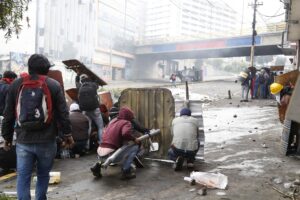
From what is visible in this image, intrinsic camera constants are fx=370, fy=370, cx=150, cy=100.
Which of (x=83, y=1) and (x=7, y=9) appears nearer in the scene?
(x=7, y=9)

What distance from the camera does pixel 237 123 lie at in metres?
12.1

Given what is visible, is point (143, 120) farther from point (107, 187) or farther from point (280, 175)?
point (280, 175)

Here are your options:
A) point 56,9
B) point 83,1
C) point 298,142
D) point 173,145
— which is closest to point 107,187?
point 173,145

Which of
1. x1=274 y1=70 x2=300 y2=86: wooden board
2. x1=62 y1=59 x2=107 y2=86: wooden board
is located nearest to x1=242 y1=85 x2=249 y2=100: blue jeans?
x1=274 y1=70 x2=300 y2=86: wooden board

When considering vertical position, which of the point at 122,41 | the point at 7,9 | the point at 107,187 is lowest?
the point at 107,187

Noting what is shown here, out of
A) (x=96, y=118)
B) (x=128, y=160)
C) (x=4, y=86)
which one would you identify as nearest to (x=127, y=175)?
(x=128, y=160)

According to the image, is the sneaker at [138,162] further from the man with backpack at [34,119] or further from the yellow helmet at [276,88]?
the yellow helmet at [276,88]

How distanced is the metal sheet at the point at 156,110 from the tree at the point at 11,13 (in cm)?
328

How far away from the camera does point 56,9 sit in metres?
38.9

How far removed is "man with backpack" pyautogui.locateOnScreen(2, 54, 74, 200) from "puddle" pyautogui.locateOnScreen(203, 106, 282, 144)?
5852mm

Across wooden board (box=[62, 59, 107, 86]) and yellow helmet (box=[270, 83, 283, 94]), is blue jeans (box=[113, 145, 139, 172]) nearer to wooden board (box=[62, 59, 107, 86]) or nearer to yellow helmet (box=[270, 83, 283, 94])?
wooden board (box=[62, 59, 107, 86])

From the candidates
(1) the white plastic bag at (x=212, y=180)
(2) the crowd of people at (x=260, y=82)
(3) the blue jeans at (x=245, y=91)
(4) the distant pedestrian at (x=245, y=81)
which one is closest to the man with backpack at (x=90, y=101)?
(1) the white plastic bag at (x=212, y=180)

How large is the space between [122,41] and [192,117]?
49.3 metres

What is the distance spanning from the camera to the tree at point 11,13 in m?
3.96
